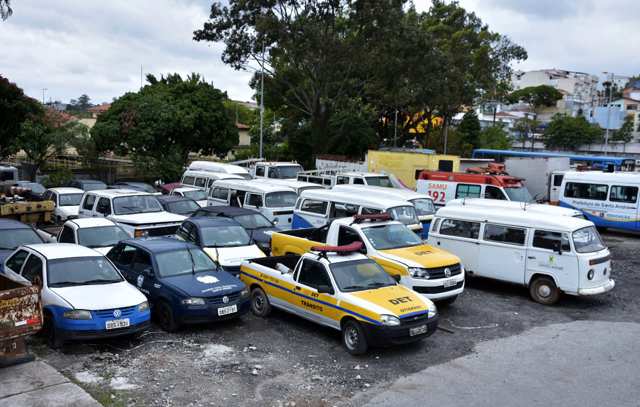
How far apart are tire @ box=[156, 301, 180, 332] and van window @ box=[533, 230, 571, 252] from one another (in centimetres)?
783

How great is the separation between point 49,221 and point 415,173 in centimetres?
1552

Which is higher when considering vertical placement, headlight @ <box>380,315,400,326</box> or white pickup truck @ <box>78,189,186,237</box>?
white pickup truck @ <box>78,189,186,237</box>

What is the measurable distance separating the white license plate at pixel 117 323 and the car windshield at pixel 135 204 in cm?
856

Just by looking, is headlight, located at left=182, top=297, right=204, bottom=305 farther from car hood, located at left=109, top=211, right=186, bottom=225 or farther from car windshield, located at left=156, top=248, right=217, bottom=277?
car hood, located at left=109, top=211, right=186, bottom=225

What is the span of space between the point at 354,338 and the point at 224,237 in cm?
535

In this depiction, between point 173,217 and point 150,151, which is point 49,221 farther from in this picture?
point 150,151

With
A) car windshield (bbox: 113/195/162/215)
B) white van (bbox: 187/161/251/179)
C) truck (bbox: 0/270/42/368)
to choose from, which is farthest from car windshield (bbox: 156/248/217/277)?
white van (bbox: 187/161/251/179)

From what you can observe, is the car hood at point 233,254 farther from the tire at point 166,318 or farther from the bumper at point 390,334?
the bumper at point 390,334

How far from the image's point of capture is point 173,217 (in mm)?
17422

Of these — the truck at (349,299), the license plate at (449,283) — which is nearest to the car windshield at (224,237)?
the truck at (349,299)

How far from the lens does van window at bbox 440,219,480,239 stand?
46.1ft

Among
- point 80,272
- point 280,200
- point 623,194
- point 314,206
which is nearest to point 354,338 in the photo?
point 80,272

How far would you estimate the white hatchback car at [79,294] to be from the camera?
927 centimetres

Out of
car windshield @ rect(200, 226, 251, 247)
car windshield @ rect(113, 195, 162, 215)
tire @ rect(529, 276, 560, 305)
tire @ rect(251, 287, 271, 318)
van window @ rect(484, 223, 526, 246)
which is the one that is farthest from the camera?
car windshield @ rect(113, 195, 162, 215)
